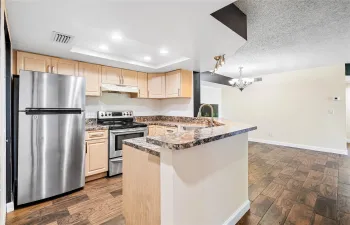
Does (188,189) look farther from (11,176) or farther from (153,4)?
(11,176)

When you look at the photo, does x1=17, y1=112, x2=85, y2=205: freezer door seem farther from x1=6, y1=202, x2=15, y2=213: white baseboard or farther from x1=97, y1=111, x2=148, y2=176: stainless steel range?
x1=97, y1=111, x2=148, y2=176: stainless steel range

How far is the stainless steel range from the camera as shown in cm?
301

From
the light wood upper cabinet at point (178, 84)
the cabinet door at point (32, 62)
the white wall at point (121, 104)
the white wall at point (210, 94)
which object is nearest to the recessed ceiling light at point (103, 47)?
the cabinet door at point (32, 62)

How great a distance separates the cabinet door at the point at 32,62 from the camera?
2.41m

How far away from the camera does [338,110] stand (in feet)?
14.4

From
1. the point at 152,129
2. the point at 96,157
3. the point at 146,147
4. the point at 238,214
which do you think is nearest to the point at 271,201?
the point at 238,214

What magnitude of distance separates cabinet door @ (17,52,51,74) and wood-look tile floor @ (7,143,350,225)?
1.92 metres

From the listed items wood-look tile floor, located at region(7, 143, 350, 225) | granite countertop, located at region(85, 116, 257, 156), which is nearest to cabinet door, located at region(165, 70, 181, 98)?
wood-look tile floor, located at region(7, 143, 350, 225)

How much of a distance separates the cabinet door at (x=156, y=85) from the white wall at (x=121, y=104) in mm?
397

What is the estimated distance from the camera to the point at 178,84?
12.2ft

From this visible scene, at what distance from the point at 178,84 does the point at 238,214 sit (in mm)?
2633

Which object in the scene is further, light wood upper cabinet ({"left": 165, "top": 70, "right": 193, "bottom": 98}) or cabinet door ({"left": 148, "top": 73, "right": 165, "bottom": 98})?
cabinet door ({"left": 148, "top": 73, "right": 165, "bottom": 98})

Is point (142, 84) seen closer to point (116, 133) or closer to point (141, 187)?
point (116, 133)

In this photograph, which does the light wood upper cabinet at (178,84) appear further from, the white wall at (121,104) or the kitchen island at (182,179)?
the kitchen island at (182,179)
